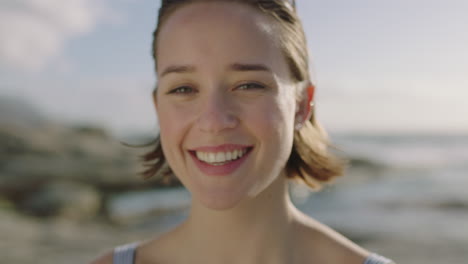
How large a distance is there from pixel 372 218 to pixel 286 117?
29.1 feet

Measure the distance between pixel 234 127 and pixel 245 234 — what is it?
56 centimetres

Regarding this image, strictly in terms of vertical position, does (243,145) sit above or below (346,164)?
above

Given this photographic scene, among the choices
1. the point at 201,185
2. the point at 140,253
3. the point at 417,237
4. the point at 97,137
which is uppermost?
the point at 201,185

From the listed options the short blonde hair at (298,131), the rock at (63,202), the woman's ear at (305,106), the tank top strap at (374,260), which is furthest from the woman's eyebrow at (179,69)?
the rock at (63,202)

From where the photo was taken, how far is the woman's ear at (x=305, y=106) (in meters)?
2.43

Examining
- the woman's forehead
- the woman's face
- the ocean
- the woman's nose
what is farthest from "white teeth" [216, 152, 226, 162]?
the ocean

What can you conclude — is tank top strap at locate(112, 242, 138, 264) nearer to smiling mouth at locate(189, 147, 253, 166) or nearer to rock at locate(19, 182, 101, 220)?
smiling mouth at locate(189, 147, 253, 166)

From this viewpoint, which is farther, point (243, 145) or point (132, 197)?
point (132, 197)

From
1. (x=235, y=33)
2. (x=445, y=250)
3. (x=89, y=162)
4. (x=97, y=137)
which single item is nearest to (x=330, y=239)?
(x=235, y=33)

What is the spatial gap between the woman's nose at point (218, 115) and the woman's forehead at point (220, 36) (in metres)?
0.15

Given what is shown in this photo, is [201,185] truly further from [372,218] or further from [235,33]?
[372,218]

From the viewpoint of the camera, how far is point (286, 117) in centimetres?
216

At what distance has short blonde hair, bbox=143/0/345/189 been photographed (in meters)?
2.21

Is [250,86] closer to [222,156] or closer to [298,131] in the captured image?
[222,156]
